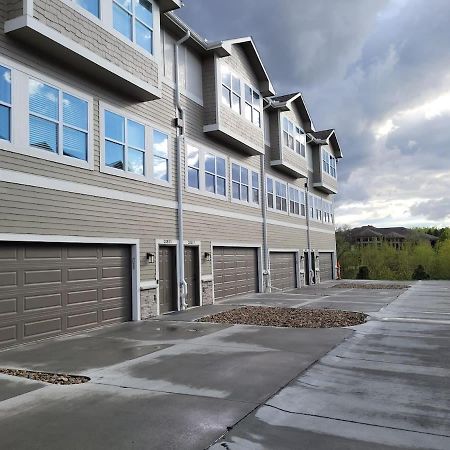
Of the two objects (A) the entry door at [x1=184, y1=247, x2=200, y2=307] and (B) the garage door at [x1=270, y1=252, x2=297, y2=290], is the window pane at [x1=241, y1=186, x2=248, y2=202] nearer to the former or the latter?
(B) the garage door at [x1=270, y1=252, x2=297, y2=290]

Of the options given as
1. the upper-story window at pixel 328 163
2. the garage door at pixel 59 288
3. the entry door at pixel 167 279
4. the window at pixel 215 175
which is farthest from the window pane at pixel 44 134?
the upper-story window at pixel 328 163

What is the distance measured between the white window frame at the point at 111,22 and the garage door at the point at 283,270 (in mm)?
11368

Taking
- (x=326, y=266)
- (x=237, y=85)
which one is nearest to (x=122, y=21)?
(x=237, y=85)

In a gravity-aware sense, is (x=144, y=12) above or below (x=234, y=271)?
above

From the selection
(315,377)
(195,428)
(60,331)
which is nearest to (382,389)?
(315,377)

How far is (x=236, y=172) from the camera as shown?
17.8 meters

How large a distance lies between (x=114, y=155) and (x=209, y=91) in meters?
5.38

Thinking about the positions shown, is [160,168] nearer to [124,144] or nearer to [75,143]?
[124,144]

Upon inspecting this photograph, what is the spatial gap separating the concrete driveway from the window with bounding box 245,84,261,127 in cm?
1068

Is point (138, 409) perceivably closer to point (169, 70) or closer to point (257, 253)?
point (169, 70)

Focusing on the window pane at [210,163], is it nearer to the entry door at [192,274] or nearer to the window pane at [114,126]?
the entry door at [192,274]

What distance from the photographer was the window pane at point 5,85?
27.3ft

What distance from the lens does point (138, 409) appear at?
188 inches

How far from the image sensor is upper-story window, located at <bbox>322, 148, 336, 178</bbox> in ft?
96.9
